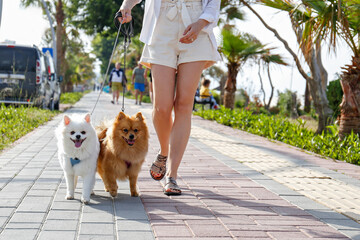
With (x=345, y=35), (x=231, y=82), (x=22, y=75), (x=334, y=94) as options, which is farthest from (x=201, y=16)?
(x=231, y=82)

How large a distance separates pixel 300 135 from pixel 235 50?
6.52 m

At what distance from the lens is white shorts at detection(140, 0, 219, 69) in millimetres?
4039

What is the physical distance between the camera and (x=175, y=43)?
4.06m

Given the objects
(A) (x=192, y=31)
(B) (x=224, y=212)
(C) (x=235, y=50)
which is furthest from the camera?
(C) (x=235, y=50)

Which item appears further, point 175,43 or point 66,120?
point 175,43

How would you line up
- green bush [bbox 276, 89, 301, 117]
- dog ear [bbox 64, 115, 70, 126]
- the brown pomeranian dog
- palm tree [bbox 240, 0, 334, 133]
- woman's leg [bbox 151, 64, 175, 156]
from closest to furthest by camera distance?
dog ear [bbox 64, 115, 70, 126] < the brown pomeranian dog < woman's leg [bbox 151, 64, 175, 156] < palm tree [bbox 240, 0, 334, 133] < green bush [bbox 276, 89, 301, 117]

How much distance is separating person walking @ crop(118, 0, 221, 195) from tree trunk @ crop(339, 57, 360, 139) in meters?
4.47

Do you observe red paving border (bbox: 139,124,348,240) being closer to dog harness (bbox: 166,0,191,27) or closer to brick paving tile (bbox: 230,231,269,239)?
brick paving tile (bbox: 230,231,269,239)

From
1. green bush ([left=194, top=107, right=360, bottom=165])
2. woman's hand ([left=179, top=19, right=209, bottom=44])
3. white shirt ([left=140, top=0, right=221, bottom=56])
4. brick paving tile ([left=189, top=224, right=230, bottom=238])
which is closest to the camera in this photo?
brick paving tile ([left=189, top=224, right=230, bottom=238])

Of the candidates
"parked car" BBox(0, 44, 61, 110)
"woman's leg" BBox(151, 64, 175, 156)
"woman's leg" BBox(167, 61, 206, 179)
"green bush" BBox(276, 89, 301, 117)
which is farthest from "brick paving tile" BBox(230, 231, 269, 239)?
"green bush" BBox(276, 89, 301, 117)

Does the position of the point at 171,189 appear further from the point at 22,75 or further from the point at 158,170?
the point at 22,75

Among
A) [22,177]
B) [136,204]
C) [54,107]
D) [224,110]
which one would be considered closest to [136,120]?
[136,204]

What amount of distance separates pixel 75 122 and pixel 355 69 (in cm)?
581

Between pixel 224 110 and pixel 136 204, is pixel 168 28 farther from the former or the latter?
pixel 224 110
